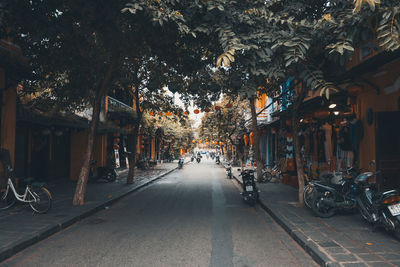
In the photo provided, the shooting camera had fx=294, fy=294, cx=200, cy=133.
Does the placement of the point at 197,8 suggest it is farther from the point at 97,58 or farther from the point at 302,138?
the point at 302,138

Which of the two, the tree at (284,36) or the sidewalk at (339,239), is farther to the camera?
the tree at (284,36)

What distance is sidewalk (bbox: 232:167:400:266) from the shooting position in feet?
15.1

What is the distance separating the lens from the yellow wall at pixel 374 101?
802 cm

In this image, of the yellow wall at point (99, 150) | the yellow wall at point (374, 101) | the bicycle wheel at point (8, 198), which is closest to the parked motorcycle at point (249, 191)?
the yellow wall at point (374, 101)

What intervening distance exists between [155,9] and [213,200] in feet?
22.6

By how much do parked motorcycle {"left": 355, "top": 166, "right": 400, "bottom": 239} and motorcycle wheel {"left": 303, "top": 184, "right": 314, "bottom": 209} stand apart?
1.58 m

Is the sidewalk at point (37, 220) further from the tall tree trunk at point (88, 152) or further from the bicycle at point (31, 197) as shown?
the tall tree trunk at point (88, 152)

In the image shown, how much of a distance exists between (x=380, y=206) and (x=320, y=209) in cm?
168

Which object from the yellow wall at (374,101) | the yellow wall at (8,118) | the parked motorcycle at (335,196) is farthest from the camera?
→ the yellow wall at (8,118)

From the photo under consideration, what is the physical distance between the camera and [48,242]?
19.3ft

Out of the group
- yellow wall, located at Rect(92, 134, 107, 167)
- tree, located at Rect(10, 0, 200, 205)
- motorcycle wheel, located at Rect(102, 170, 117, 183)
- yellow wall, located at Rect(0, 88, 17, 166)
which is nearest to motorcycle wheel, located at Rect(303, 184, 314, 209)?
tree, located at Rect(10, 0, 200, 205)

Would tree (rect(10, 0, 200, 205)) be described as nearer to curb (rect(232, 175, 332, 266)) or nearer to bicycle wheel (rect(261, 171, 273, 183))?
curb (rect(232, 175, 332, 266))

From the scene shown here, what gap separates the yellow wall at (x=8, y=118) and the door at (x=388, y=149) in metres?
11.5

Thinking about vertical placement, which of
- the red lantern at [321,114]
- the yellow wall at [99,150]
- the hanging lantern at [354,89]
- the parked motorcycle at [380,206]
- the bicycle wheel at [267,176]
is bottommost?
the bicycle wheel at [267,176]
